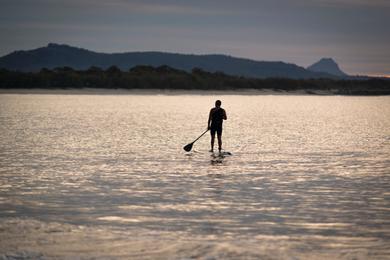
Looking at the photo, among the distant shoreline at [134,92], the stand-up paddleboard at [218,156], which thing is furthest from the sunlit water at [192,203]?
the distant shoreline at [134,92]

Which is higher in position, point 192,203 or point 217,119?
point 217,119

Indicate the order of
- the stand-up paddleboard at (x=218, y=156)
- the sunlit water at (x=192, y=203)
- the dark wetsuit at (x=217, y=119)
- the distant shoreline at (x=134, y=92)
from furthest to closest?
the distant shoreline at (x=134, y=92)
the dark wetsuit at (x=217, y=119)
the stand-up paddleboard at (x=218, y=156)
the sunlit water at (x=192, y=203)

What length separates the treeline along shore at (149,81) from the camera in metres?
127

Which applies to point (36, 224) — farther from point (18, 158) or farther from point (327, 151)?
point (327, 151)

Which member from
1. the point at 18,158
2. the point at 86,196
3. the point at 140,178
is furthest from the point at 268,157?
the point at 86,196

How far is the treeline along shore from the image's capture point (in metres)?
127

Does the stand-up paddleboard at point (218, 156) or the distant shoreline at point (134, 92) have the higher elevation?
the distant shoreline at point (134, 92)

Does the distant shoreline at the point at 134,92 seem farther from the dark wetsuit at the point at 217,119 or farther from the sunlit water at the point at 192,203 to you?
the sunlit water at the point at 192,203

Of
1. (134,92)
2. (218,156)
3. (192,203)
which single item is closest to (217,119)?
(218,156)

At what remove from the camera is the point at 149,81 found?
139000 millimetres

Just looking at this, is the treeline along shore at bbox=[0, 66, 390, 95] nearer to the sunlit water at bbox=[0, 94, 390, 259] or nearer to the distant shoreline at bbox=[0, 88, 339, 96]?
the distant shoreline at bbox=[0, 88, 339, 96]

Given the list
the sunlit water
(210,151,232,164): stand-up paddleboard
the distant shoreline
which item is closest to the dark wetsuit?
the sunlit water

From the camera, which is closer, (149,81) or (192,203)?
(192,203)

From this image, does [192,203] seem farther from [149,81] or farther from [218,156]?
[149,81]
